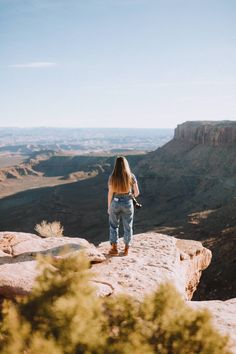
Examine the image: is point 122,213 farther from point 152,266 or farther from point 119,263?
point 152,266

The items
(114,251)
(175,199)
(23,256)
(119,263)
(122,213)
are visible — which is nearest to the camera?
(23,256)

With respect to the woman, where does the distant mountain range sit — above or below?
below

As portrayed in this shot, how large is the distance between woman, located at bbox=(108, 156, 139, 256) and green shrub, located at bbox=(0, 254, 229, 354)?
2414 millimetres

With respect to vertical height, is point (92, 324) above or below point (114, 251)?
above

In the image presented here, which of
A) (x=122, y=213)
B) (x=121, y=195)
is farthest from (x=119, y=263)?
(x=121, y=195)

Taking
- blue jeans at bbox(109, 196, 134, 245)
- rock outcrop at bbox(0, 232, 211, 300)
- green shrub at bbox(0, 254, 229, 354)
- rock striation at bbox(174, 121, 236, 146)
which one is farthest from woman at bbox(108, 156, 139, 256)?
rock striation at bbox(174, 121, 236, 146)

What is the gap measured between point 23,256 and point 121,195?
1.90m

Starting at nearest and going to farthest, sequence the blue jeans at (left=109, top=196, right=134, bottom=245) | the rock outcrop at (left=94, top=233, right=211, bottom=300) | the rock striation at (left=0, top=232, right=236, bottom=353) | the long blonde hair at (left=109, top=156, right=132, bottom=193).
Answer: the rock striation at (left=0, top=232, right=236, bottom=353) → the rock outcrop at (left=94, top=233, right=211, bottom=300) → the long blonde hair at (left=109, top=156, right=132, bottom=193) → the blue jeans at (left=109, top=196, right=134, bottom=245)

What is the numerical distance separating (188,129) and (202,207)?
32.2m

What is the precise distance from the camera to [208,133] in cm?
6444

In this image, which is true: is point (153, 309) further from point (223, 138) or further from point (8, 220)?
point (223, 138)

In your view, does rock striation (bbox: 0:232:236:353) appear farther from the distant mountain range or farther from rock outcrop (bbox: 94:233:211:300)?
the distant mountain range

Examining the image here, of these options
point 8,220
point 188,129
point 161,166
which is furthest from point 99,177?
point 8,220

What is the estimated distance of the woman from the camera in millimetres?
6398
